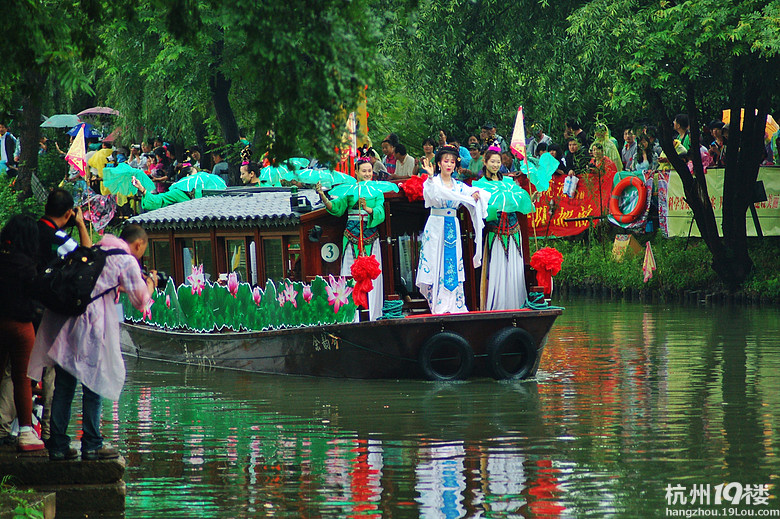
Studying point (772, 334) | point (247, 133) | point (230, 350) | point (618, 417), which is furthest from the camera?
point (247, 133)

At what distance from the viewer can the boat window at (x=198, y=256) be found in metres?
18.3

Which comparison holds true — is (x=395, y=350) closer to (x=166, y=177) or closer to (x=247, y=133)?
(x=166, y=177)

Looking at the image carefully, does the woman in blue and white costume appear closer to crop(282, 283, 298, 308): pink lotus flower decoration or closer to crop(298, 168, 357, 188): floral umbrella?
crop(298, 168, 357, 188): floral umbrella

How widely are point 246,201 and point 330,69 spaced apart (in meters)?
9.99

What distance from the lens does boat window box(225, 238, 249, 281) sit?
17656 millimetres

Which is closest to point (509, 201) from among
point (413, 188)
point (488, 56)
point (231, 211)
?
point (413, 188)

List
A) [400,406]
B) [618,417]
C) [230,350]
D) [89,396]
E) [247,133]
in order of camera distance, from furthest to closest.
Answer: [247,133], [230,350], [400,406], [618,417], [89,396]

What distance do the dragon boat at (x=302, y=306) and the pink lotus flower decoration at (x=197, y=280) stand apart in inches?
0.8

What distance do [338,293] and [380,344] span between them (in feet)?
2.73

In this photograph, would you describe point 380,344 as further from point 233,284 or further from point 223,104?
point 223,104

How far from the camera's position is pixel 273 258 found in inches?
675

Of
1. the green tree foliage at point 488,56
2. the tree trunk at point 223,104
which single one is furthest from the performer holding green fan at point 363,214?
the tree trunk at point 223,104

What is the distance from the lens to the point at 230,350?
17641mm

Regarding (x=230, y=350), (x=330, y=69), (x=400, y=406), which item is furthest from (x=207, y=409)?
(x=330, y=69)
